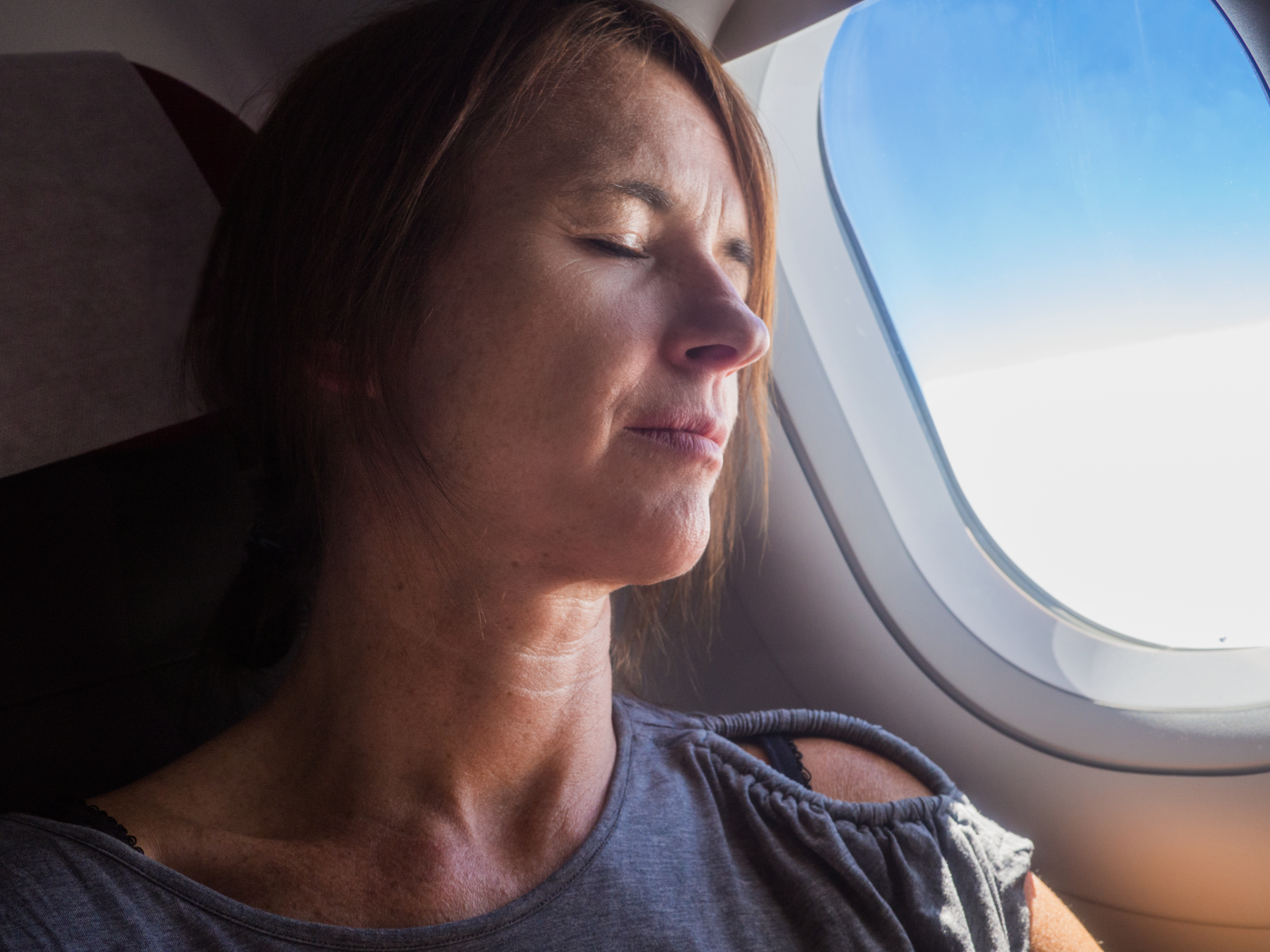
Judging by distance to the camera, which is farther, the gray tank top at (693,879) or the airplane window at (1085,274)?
the airplane window at (1085,274)

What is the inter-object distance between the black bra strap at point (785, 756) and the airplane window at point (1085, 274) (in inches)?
23.0

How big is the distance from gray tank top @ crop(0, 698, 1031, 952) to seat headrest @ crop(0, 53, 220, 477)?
46 cm

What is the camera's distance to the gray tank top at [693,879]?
779mm

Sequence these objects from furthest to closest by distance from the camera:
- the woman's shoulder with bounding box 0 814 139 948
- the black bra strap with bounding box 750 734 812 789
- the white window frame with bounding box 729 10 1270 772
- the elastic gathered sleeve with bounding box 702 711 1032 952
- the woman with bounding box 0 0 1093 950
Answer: the white window frame with bounding box 729 10 1270 772 < the black bra strap with bounding box 750 734 812 789 < the elastic gathered sleeve with bounding box 702 711 1032 952 < the woman with bounding box 0 0 1093 950 < the woman's shoulder with bounding box 0 814 139 948

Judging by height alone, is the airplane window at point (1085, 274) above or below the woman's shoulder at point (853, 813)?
above

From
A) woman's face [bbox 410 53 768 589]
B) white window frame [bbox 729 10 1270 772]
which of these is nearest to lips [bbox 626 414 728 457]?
woman's face [bbox 410 53 768 589]

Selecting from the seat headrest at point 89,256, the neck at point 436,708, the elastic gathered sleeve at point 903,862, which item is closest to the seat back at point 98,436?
the seat headrest at point 89,256

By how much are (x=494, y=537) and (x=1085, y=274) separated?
3.35 feet

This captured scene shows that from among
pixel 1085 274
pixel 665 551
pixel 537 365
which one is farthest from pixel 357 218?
pixel 1085 274

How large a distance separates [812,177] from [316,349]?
3.08ft

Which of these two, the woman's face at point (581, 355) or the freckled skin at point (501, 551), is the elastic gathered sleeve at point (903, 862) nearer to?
the freckled skin at point (501, 551)

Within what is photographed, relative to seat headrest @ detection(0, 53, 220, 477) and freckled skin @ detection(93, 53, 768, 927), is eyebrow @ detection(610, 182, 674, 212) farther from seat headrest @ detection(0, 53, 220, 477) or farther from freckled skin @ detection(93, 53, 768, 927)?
seat headrest @ detection(0, 53, 220, 477)

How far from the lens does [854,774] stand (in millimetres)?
1165

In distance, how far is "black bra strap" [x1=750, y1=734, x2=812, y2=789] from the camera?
114cm
